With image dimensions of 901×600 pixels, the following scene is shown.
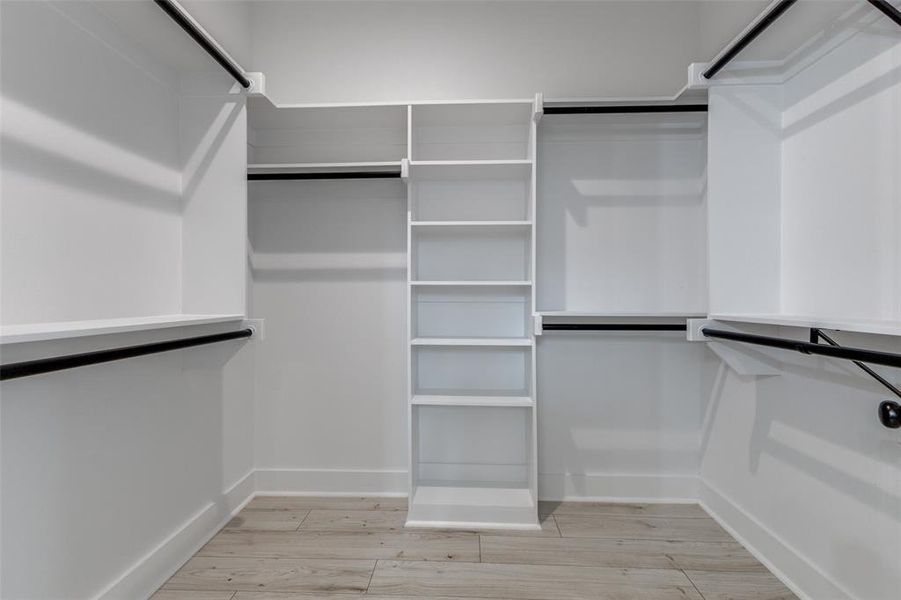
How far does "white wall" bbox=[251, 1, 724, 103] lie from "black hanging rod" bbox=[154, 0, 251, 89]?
62 cm

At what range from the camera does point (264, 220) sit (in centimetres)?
230

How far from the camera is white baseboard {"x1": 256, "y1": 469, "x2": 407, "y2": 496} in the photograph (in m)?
2.30

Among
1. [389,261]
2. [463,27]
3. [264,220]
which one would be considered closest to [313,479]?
[389,261]

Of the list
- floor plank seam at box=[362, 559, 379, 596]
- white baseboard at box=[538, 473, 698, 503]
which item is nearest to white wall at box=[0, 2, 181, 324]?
floor plank seam at box=[362, 559, 379, 596]

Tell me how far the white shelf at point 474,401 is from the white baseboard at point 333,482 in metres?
0.51

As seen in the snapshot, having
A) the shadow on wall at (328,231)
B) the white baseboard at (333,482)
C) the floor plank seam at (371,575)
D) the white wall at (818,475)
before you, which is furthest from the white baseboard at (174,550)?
the white wall at (818,475)

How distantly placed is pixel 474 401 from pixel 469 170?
1.01 metres

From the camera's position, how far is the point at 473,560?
5.72 feet

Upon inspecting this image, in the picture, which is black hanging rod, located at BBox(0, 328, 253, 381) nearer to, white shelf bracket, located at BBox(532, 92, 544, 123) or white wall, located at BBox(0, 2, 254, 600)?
white wall, located at BBox(0, 2, 254, 600)

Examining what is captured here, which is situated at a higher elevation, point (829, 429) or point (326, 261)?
point (326, 261)

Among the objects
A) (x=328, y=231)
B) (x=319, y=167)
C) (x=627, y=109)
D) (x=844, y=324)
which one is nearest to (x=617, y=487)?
(x=844, y=324)

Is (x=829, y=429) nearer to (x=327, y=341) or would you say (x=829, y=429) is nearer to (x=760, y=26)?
(x=760, y=26)

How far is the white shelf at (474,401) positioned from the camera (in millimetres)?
1963

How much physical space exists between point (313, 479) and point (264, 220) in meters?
1.30
